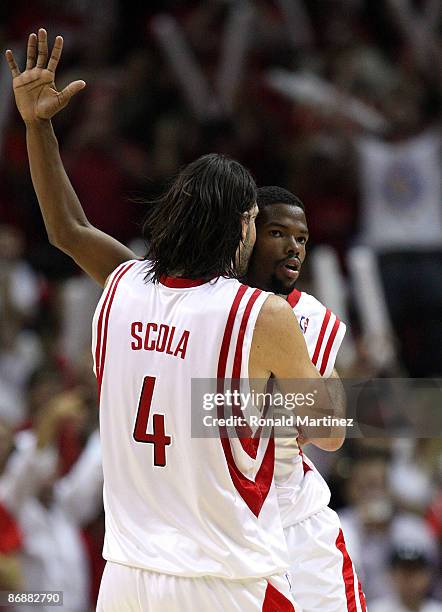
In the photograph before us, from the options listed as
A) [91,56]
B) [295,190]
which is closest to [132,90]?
[91,56]

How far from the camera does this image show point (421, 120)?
9.06 metres

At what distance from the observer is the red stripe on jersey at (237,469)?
3254mm

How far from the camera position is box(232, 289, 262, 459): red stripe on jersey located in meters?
3.24

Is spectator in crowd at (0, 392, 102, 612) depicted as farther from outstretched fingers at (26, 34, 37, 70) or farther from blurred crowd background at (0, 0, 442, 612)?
outstretched fingers at (26, 34, 37, 70)

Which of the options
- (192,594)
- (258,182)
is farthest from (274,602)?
(258,182)

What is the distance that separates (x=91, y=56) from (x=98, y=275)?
6355 millimetres

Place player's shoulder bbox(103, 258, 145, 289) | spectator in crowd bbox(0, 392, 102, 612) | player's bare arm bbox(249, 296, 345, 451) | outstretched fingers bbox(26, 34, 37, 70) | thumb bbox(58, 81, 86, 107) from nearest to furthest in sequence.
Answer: player's bare arm bbox(249, 296, 345, 451) → player's shoulder bbox(103, 258, 145, 289) → thumb bbox(58, 81, 86, 107) → outstretched fingers bbox(26, 34, 37, 70) → spectator in crowd bbox(0, 392, 102, 612)

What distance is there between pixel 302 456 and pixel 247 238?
74 centimetres

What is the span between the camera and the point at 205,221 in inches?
131

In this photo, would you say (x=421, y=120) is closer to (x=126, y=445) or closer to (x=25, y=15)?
(x=25, y=15)

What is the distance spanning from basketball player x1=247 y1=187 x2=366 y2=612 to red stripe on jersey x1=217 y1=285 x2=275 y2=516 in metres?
0.20

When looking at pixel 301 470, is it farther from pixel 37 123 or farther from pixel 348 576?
pixel 37 123

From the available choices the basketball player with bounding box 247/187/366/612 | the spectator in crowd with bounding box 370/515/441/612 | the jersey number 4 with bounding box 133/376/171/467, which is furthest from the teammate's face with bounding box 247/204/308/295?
the spectator in crowd with bounding box 370/515/441/612

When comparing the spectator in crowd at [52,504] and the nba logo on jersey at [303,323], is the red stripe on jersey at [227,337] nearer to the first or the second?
the nba logo on jersey at [303,323]
